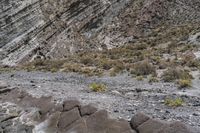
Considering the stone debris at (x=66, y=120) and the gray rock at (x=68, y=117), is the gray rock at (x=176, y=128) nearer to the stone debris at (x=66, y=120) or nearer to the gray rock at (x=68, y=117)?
the stone debris at (x=66, y=120)

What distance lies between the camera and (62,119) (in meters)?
15.4

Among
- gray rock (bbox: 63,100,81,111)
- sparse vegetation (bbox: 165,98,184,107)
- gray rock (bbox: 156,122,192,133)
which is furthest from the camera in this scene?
gray rock (bbox: 63,100,81,111)

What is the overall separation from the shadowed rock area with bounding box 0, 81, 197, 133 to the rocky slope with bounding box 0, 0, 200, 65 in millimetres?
22685

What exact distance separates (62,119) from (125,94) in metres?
4.11

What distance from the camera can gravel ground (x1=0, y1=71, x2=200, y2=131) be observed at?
14.5 m

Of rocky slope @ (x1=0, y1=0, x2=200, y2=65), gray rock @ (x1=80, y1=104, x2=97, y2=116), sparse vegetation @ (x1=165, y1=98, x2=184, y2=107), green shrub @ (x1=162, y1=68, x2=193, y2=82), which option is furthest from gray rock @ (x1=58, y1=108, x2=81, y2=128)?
rocky slope @ (x1=0, y1=0, x2=200, y2=65)

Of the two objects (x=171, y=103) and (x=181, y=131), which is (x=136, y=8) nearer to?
(x=171, y=103)

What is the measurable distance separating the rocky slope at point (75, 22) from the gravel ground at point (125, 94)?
672 inches

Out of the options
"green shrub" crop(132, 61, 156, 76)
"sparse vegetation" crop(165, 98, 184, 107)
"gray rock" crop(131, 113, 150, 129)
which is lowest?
"gray rock" crop(131, 113, 150, 129)

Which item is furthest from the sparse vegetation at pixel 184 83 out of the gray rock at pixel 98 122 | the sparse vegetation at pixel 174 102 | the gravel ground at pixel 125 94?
the gray rock at pixel 98 122

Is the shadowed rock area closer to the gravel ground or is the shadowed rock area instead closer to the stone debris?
the stone debris

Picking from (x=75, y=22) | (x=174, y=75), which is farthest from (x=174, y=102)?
(x=75, y=22)

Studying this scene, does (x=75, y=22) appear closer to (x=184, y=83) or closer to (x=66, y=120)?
(x=184, y=83)

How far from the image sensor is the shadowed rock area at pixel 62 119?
13.0 meters
